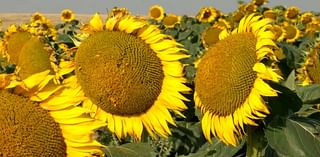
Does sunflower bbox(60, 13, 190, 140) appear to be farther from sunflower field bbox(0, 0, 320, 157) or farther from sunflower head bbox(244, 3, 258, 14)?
sunflower head bbox(244, 3, 258, 14)

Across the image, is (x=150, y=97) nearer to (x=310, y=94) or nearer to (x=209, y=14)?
(x=310, y=94)

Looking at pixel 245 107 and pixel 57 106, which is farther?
pixel 245 107

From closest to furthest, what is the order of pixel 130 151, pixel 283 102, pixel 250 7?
1. pixel 130 151
2. pixel 283 102
3. pixel 250 7

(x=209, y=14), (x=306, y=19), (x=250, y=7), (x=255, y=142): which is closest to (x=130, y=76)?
(x=255, y=142)

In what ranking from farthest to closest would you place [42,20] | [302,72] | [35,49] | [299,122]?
[42,20] < [35,49] < [302,72] < [299,122]

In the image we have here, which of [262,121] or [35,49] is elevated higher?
[35,49]

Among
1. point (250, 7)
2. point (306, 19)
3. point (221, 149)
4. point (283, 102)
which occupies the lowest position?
point (221, 149)

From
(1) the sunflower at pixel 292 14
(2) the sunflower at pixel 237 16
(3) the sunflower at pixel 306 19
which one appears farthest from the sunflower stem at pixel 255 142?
(1) the sunflower at pixel 292 14

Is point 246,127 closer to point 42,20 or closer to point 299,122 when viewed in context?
point 299,122

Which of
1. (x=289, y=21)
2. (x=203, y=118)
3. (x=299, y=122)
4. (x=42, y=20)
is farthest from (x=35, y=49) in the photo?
(x=289, y=21)
